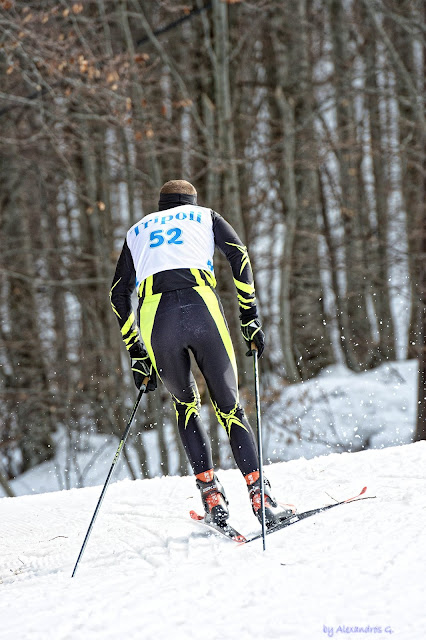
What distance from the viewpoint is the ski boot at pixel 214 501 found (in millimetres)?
4189

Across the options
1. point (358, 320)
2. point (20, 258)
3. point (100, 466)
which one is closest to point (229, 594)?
point (100, 466)

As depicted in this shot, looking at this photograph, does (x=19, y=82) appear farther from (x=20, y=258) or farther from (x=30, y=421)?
(x=30, y=421)

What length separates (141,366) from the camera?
4.57m

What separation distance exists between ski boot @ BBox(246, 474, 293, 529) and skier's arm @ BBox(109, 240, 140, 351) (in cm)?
120

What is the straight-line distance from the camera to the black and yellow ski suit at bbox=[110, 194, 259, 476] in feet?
13.7

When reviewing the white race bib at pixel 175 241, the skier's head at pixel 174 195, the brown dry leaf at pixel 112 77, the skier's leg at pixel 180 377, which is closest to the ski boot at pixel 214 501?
the skier's leg at pixel 180 377

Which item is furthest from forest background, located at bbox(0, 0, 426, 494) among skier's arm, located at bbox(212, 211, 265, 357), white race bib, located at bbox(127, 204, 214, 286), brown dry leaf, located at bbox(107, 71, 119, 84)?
skier's arm, located at bbox(212, 211, 265, 357)

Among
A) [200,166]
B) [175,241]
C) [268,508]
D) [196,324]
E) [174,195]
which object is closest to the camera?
[268,508]

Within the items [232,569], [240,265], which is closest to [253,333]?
[240,265]

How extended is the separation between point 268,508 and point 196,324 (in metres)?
1.09

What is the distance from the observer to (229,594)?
3027 millimetres

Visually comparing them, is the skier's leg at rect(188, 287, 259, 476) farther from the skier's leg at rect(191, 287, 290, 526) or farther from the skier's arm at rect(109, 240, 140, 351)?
the skier's arm at rect(109, 240, 140, 351)

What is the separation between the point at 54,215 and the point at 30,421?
7.22m

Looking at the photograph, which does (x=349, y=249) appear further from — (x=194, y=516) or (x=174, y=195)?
(x=194, y=516)
